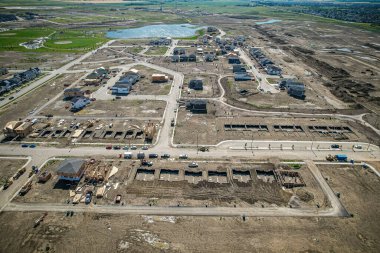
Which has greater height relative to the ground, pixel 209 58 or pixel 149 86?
pixel 209 58

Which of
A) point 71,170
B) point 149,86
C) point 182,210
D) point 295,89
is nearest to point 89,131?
point 71,170

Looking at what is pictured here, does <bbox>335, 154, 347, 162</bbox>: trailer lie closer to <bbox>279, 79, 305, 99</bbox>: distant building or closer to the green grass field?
<bbox>279, 79, 305, 99</bbox>: distant building

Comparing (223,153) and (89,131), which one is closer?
(223,153)

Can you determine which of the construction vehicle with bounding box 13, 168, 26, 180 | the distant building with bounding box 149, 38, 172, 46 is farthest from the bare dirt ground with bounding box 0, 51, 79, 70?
the construction vehicle with bounding box 13, 168, 26, 180

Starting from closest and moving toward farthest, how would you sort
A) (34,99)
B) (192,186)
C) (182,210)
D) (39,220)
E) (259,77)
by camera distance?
(39,220), (182,210), (192,186), (34,99), (259,77)

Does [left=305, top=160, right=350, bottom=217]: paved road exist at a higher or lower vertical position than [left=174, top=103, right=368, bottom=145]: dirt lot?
lower

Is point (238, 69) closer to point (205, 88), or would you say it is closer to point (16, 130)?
point (205, 88)

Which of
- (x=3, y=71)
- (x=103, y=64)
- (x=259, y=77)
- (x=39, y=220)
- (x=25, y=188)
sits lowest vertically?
(x=39, y=220)
